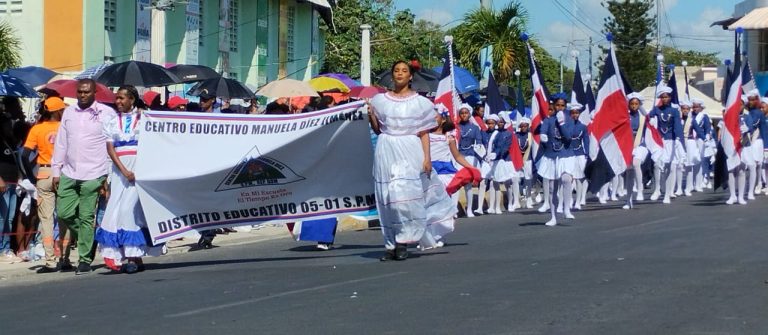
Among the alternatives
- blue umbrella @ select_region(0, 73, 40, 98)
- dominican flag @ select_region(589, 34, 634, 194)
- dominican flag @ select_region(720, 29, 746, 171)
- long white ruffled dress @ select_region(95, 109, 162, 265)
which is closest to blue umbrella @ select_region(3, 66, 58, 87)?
blue umbrella @ select_region(0, 73, 40, 98)

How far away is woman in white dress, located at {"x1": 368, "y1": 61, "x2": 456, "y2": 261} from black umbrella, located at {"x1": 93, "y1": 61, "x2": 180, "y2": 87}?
22.5 ft

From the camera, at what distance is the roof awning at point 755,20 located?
5191 centimetres

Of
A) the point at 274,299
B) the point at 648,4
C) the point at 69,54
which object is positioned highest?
the point at 648,4

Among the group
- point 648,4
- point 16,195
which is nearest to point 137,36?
point 16,195

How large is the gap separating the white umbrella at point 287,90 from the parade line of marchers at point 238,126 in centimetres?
940

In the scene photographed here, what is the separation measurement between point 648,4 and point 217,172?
7481 cm

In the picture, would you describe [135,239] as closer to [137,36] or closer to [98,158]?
[98,158]

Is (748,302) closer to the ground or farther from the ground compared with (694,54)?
closer to the ground

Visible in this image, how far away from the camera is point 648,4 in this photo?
3366 inches

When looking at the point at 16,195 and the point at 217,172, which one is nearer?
the point at 217,172

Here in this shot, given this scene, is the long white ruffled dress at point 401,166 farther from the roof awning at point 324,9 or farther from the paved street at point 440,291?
the roof awning at point 324,9

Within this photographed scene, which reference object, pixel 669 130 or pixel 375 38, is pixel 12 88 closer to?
pixel 669 130

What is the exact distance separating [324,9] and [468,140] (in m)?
26.8

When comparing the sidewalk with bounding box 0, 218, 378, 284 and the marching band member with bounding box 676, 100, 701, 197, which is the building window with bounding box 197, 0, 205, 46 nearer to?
the marching band member with bounding box 676, 100, 701, 197
